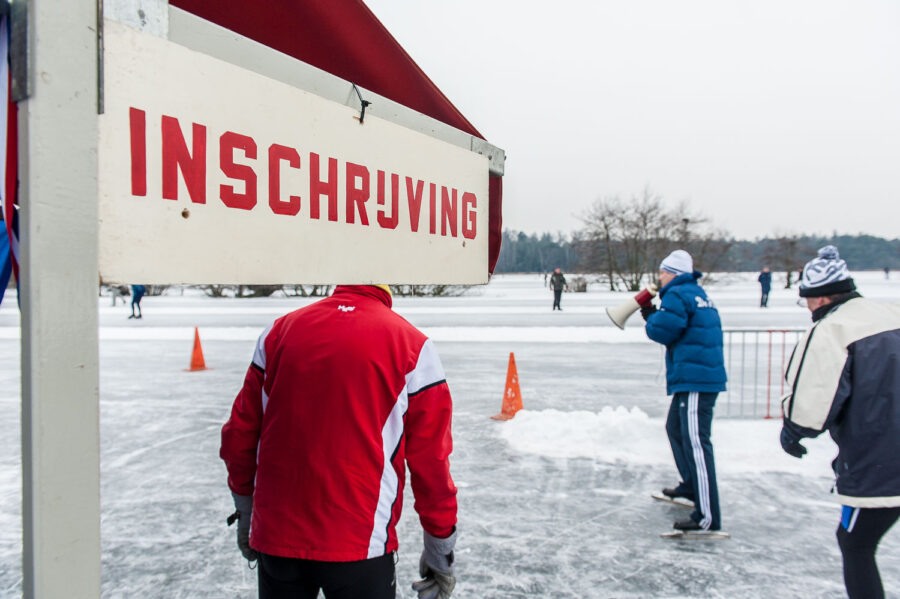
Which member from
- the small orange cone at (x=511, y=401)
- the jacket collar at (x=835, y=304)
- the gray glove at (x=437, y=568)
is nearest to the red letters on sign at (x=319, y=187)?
the gray glove at (x=437, y=568)

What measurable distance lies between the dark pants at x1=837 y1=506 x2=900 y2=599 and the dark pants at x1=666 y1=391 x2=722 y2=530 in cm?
129

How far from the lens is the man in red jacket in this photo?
177 cm

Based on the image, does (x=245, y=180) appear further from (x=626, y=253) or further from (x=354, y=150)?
(x=626, y=253)

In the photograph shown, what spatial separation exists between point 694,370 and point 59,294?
12.4 ft

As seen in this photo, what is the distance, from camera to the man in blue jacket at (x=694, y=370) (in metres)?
3.86

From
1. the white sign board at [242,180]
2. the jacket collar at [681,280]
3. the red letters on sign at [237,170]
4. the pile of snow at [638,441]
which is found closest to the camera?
the white sign board at [242,180]

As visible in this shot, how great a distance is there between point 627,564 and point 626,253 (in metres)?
44.3

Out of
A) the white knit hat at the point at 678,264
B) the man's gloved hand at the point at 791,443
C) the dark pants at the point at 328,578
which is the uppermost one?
the white knit hat at the point at 678,264

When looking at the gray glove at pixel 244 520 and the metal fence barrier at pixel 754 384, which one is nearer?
the gray glove at pixel 244 520

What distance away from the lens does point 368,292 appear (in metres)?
1.97

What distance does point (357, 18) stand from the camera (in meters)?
1.74

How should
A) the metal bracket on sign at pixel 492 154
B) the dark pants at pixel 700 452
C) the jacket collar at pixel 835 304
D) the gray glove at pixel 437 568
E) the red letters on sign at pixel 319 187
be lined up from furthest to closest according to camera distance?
the dark pants at pixel 700 452, the jacket collar at pixel 835 304, the gray glove at pixel 437 568, the metal bracket on sign at pixel 492 154, the red letters on sign at pixel 319 187

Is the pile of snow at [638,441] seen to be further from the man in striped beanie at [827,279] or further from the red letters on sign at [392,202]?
the red letters on sign at [392,202]

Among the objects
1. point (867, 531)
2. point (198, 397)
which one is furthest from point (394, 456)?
point (198, 397)
